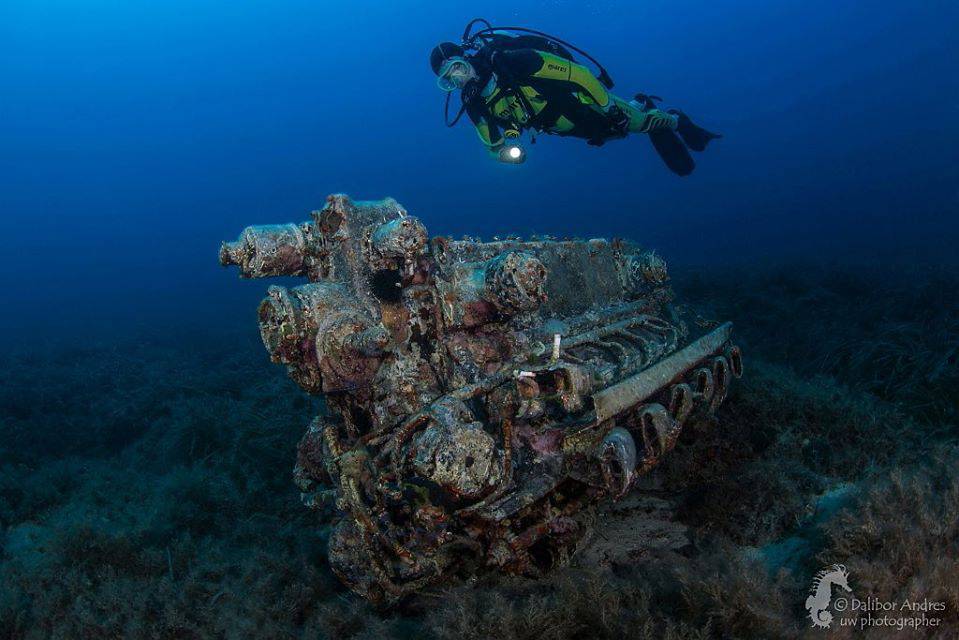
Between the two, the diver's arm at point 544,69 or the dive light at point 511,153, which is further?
the dive light at point 511,153

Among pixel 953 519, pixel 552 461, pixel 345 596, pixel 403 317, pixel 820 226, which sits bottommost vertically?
pixel 345 596

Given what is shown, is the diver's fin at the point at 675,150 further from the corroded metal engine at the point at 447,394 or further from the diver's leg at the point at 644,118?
the corroded metal engine at the point at 447,394

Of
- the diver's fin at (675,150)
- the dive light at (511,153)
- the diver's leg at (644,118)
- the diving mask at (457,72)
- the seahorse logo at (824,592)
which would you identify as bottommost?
the seahorse logo at (824,592)

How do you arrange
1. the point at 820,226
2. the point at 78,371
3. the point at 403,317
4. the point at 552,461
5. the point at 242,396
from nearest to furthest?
the point at 552,461, the point at 403,317, the point at 242,396, the point at 78,371, the point at 820,226

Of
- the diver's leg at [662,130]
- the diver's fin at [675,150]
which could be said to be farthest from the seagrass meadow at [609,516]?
the diver's leg at [662,130]

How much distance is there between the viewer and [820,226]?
153ft

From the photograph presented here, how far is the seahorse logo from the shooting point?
2379 millimetres

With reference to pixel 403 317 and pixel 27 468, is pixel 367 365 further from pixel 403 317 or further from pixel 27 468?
pixel 27 468

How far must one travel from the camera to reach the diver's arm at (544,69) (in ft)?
21.8

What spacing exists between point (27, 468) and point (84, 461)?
0.72 metres

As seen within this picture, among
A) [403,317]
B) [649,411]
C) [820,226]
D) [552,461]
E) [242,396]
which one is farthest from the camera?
[820,226]

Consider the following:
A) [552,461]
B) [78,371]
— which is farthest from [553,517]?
[78,371]

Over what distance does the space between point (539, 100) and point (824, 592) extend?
6442 mm

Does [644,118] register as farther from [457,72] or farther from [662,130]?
[457,72]
